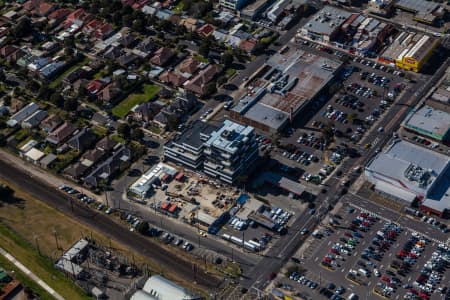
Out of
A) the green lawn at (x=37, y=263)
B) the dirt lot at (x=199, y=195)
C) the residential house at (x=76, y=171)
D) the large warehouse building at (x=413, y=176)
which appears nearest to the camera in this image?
the green lawn at (x=37, y=263)

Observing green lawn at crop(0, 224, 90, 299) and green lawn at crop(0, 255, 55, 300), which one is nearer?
green lawn at crop(0, 255, 55, 300)

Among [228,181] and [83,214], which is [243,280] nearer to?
[228,181]

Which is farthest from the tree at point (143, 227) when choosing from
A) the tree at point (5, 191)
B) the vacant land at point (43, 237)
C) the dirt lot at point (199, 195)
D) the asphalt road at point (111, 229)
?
the tree at point (5, 191)

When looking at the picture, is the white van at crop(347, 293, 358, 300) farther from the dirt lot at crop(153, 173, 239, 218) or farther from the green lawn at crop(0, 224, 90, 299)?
the green lawn at crop(0, 224, 90, 299)

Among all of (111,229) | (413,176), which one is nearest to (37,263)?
(111,229)

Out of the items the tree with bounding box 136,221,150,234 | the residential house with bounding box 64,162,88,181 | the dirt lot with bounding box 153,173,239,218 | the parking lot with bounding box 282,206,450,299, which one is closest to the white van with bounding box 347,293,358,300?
the parking lot with bounding box 282,206,450,299

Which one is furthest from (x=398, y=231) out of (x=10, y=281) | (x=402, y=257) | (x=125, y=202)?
(x=10, y=281)

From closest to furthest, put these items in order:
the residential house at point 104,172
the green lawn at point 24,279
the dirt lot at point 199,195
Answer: the green lawn at point 24,279 → the dirt lot at point 199,195 → the residential house at point 104,172

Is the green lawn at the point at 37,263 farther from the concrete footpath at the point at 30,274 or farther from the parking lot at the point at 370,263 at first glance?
the parking lot at the point at 370,263
